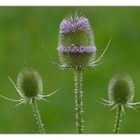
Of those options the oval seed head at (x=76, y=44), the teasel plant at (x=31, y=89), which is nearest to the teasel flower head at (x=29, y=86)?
the teasel plant at (x=31, y=89)

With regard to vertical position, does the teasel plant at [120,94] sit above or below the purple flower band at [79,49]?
below

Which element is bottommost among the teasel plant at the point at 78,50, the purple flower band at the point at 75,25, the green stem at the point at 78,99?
the green stem at the point at 78,99

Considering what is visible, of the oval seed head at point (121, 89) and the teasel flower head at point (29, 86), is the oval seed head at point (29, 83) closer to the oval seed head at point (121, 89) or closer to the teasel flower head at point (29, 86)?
the teasel flower head at point (29, 86)

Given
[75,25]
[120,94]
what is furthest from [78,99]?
[75,25]

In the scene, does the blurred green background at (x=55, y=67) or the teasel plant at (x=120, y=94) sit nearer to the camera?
the teasel plant at (x=120, y=94)

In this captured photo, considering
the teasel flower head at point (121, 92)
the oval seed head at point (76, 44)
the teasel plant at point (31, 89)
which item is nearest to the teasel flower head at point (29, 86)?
the teasel plant at point (31, 89)

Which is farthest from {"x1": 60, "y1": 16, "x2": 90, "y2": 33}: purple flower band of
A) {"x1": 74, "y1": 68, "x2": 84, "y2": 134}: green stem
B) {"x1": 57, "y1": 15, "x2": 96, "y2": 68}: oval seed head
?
{"x1": 74, "y1": 68, "x2": 84, "y2": 134}: green stem

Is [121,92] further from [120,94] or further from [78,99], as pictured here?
[78,99]

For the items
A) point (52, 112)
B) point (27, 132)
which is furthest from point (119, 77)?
point (27, 132)
